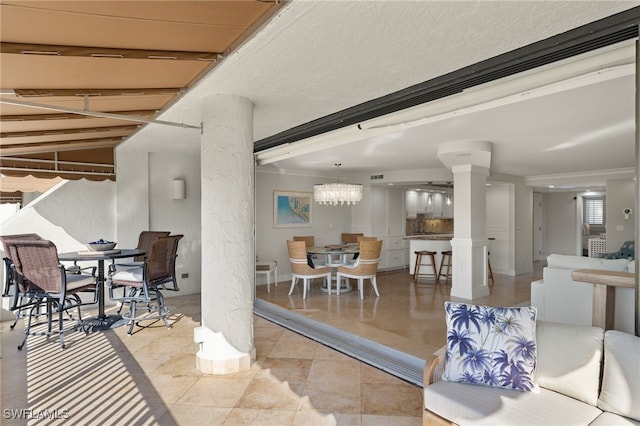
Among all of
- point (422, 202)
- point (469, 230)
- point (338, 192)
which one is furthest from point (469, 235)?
point (422, 202)

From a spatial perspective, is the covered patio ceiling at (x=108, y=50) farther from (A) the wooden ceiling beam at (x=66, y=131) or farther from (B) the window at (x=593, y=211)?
(B) the window at (x=593, y=211)

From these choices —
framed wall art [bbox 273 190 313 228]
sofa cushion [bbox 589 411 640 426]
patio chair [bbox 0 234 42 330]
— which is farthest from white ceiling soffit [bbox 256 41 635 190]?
patio chair [bbox 0 234 42 330]

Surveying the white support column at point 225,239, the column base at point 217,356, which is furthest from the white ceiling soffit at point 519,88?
the column base at point 217,356

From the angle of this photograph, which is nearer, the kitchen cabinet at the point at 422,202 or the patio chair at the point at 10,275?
the patio chair at the point at 10,275

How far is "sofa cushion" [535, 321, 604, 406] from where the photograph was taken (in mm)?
1735

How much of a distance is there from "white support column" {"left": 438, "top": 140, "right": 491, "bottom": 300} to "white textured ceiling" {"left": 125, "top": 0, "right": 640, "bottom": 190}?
63cm

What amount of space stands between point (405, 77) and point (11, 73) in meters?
2.70

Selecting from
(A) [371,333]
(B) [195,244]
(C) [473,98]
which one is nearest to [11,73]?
(C) [473,98]

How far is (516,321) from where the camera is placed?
1.95 metres

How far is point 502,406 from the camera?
1.70m

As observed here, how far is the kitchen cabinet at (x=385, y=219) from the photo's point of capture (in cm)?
859

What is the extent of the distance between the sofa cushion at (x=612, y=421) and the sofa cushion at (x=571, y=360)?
0.11m

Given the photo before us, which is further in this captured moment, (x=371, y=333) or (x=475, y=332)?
(x=371, y=333)

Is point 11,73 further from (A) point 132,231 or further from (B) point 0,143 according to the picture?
(A) point 132,231
